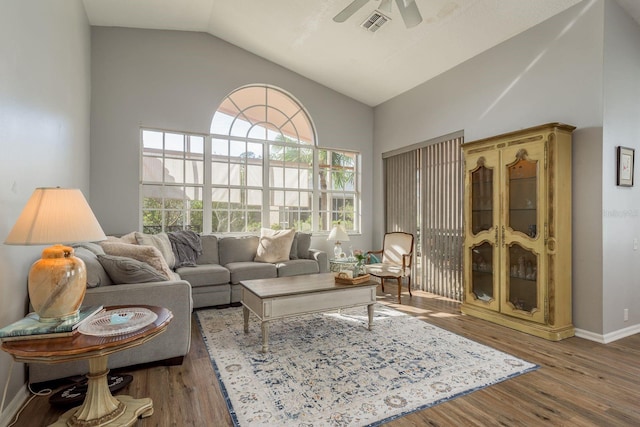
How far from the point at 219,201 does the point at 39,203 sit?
352 cm

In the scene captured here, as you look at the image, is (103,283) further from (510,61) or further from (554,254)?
(510,61)

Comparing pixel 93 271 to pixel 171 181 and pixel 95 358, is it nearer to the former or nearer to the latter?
pixel 95 358

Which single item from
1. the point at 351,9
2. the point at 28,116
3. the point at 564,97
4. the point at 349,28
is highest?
the point at 349,28

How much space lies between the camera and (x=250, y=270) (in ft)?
14.5

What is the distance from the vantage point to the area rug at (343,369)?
2.02 meters

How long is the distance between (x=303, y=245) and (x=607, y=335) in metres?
3.71

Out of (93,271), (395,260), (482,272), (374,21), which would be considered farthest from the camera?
(395,260)

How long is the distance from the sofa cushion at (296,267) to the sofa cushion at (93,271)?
2358 millimetres

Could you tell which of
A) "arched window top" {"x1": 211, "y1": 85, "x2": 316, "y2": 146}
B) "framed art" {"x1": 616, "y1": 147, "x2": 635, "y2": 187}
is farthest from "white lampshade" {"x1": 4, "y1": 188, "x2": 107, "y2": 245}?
"framed art" {"x1": 616, "y1": 147, "x2": 635, "y2": 187}

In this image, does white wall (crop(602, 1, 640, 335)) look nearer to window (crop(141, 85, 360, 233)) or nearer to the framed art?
the framed art

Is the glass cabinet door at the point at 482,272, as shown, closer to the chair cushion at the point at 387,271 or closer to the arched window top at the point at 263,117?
the chair cushion at the point at 387,271

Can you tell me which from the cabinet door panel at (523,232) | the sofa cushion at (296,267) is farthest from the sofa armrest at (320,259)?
the cabinet door panel at (523,232)

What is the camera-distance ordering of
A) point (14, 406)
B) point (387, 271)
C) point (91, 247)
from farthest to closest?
1. point (387, 271)
2. point (91, 247)
3. point (14, 406)

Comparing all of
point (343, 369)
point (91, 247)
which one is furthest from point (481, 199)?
point (91, 247)
